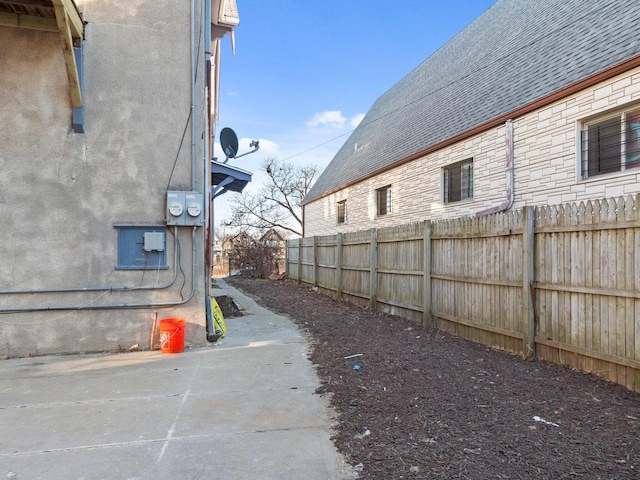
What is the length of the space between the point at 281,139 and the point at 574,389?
29416 mm

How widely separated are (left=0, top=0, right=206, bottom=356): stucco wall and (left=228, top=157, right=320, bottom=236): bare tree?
2680 centimetres

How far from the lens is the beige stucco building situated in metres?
5.32

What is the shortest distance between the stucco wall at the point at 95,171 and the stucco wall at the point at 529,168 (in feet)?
19.0

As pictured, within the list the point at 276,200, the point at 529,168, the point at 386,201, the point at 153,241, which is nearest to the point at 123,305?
the point at 153,241

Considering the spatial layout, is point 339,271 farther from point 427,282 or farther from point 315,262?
point 427,282

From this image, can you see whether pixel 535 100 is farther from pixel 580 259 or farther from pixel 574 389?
pixel 574 389

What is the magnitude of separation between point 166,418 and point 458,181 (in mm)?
8230

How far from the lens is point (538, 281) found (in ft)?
16.3

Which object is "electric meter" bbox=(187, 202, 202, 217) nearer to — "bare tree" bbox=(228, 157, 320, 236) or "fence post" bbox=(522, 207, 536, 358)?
"fence post" bbox=(522, 207, 536, 358)

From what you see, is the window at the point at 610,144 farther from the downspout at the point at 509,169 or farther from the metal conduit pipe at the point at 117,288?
the metal conduit pipe at the point at 117,288

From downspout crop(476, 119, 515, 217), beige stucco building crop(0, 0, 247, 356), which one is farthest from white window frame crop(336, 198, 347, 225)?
beige stucco building crop(0, 0, 247, 356)

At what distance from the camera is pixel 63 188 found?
5.43 m

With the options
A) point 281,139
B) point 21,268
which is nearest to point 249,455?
point 21,268

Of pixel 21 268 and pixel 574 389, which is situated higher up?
pixel 21 268
